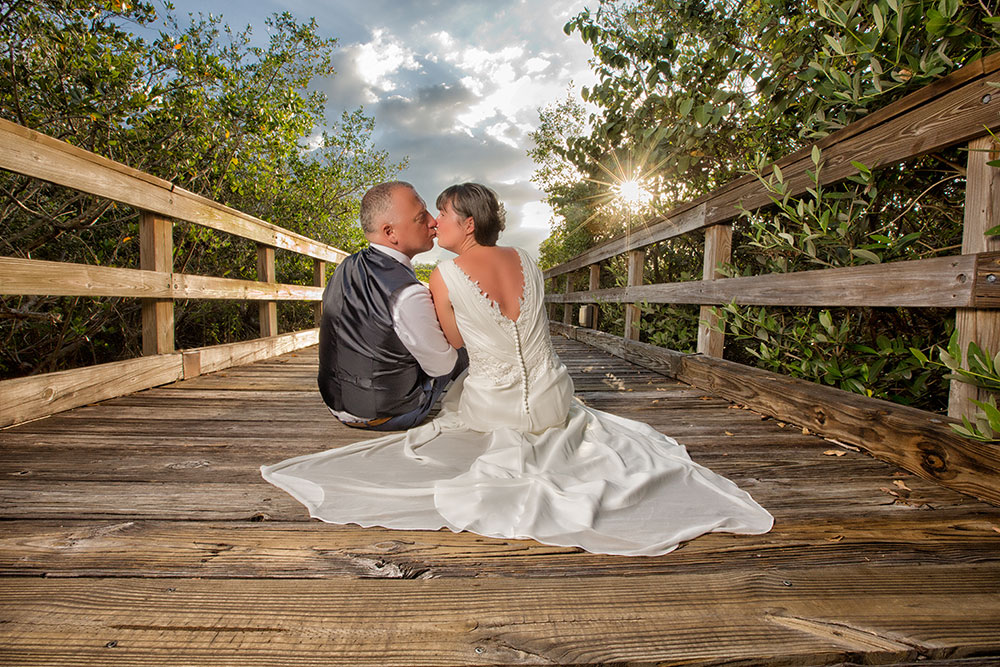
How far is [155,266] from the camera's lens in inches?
109

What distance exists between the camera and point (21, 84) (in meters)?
3.77

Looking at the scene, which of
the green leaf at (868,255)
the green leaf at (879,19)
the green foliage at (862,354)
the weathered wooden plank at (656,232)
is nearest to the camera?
the green leaf at (879,19)

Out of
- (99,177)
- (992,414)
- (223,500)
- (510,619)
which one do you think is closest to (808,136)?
(992,414)

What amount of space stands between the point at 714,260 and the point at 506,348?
184cm

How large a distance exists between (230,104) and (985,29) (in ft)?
18.0

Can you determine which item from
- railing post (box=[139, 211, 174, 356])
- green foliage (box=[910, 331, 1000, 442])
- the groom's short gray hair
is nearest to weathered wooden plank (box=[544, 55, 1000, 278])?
green foliage (box=[910, 331, 1000, 442])

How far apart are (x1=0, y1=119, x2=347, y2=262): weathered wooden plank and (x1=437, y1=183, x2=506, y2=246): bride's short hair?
1.72 metres

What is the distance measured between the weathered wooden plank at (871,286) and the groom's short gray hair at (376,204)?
190 cm

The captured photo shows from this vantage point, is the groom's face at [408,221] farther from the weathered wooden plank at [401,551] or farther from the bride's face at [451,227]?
the weathered wooden plank at [401,551]

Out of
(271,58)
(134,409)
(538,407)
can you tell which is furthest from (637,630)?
(271,58)

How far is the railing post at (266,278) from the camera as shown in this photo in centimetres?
442

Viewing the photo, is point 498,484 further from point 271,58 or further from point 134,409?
point 271,58

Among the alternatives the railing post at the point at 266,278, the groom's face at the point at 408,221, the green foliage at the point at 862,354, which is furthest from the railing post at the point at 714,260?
the railing post at the point at 266,278

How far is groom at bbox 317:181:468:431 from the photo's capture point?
6.84 feet
